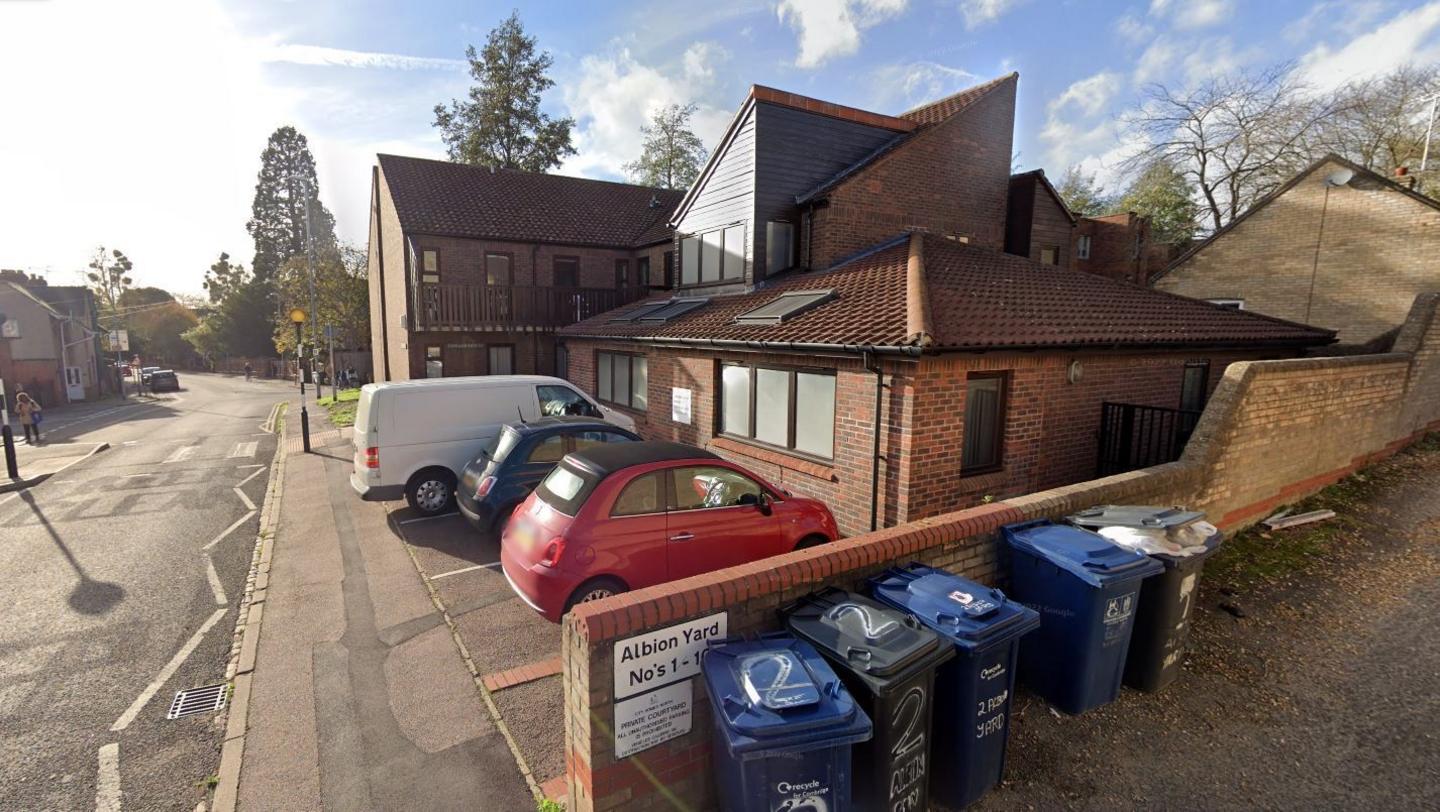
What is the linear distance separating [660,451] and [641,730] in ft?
10.8

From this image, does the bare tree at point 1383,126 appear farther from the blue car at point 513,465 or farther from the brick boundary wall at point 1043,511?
the blue car at point 513,465

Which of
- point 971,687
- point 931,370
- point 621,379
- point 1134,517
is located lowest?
point 971,687

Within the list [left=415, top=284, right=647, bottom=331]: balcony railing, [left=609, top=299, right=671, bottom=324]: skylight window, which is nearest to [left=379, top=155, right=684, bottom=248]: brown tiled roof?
[left=415, top=284, right=647, bottom=331]: balcony railing

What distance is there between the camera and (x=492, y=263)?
63.6 ft

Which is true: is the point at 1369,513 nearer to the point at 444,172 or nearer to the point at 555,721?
the point at 555,721

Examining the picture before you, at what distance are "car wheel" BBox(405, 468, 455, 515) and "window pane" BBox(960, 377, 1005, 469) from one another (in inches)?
301

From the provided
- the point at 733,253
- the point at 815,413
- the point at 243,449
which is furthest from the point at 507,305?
the point at 815,413

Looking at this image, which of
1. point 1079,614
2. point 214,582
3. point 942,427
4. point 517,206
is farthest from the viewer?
point 517,206

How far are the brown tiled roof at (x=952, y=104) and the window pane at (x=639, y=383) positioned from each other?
8.13 metres

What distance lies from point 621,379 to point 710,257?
3500 millimetres

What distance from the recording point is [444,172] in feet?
69.4

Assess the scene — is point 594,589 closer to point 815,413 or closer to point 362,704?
point 362,704

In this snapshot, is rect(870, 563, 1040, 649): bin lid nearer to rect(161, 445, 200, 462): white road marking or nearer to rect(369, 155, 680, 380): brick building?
rect(369, 155, 680, 380): brick building

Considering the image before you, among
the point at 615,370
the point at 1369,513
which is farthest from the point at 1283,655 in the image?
the point at 615,370
